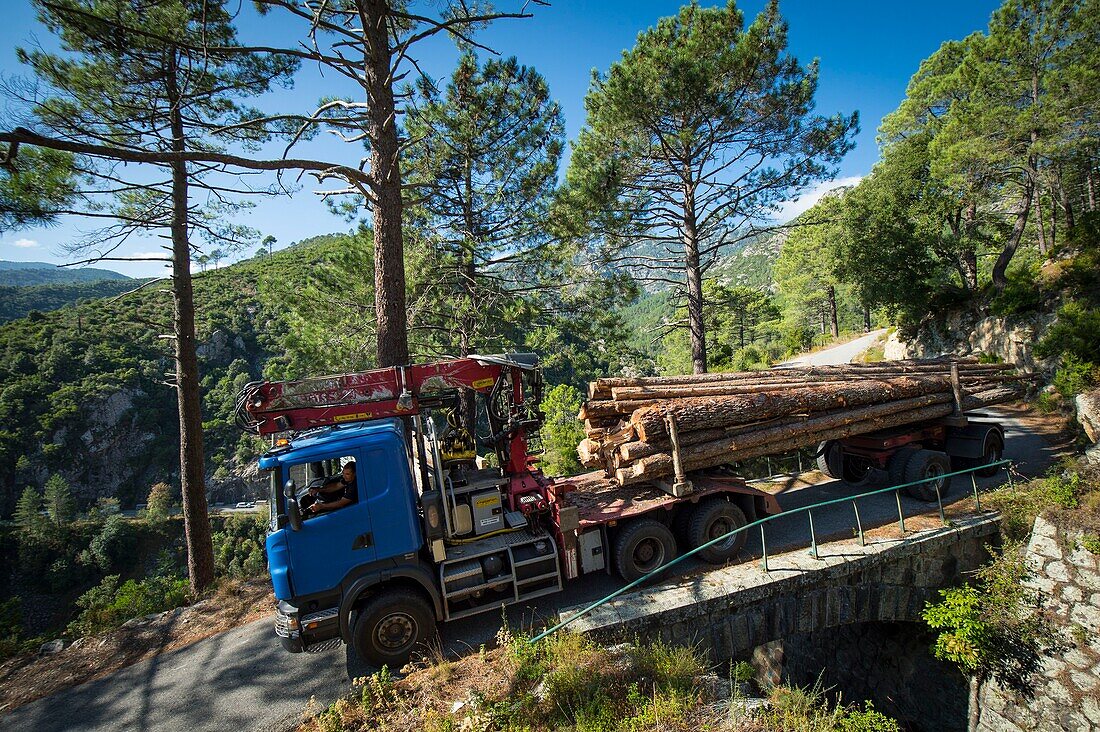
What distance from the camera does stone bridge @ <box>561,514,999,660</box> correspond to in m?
5.41

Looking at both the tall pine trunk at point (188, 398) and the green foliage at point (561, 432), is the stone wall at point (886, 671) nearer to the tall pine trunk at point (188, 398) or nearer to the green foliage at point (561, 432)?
the green foliage at point (561, 432)

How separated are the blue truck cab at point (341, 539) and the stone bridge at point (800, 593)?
1.96m

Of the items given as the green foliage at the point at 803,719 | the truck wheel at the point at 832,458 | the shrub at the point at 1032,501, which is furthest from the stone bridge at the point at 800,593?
the truck wheel at the point at 832,458

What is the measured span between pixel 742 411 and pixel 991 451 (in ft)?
18.2

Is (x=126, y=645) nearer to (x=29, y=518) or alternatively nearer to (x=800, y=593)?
(x=800, y=593)

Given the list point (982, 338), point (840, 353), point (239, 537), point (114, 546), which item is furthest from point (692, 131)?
point (114, 546)

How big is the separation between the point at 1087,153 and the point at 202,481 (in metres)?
24.2

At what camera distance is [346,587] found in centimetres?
513

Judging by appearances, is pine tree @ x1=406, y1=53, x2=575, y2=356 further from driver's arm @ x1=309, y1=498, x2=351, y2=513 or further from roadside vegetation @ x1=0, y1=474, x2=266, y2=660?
roadside vegetation @ x1=0, y1=474, x2=266, y2=660

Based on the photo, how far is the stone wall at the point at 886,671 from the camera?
721 cm

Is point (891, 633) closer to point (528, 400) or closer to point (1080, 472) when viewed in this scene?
point (1080, 472)

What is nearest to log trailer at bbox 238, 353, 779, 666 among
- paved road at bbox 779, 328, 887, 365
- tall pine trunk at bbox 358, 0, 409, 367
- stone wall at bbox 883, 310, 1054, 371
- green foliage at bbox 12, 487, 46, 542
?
tall pine trunk at bbox 358, 0, 409, 367

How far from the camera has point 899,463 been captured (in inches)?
323

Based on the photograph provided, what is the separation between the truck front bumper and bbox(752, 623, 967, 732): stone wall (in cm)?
628
